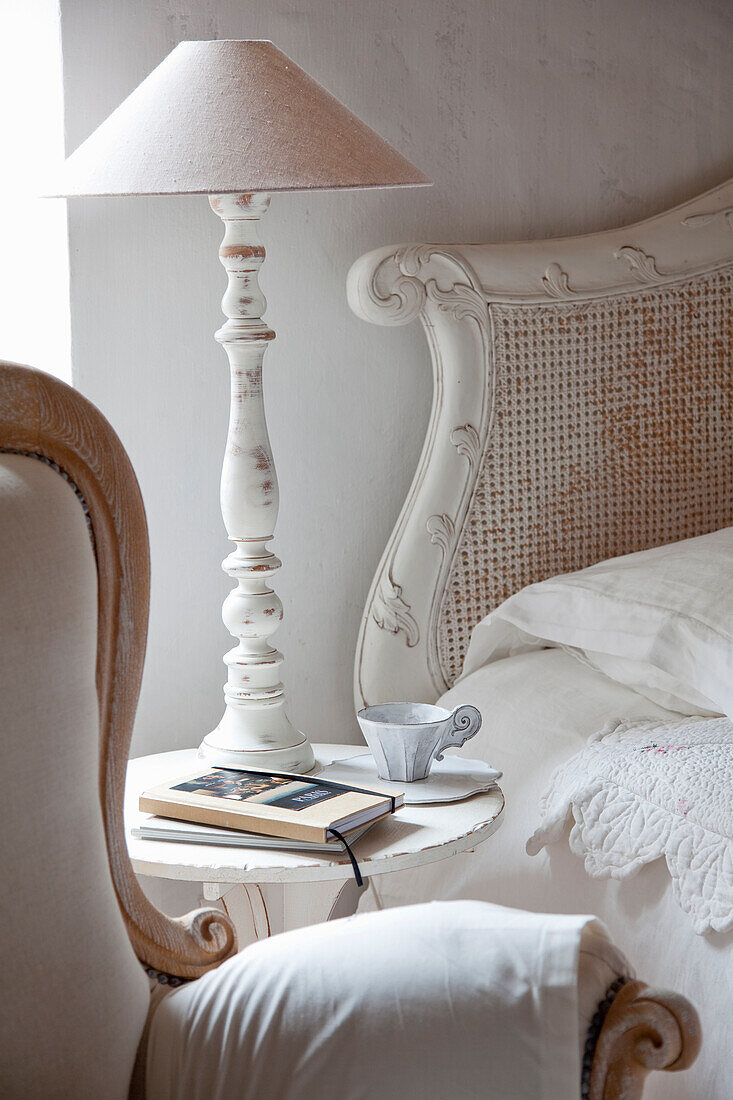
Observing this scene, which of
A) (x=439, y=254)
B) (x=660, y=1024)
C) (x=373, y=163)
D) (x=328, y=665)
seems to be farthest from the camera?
(x=328, y=665)

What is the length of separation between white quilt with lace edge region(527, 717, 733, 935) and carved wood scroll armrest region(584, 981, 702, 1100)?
326mm

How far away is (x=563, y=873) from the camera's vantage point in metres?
1.27

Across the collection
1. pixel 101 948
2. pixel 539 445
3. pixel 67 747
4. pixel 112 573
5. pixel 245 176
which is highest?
pixel 245 176

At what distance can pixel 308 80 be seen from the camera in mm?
1245

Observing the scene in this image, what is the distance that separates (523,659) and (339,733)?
291 millimetres

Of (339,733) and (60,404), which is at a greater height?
(60,404)

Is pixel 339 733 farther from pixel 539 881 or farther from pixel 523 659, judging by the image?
pixel 539 881

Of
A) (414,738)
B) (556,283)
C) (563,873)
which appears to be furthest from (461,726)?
(556,283)

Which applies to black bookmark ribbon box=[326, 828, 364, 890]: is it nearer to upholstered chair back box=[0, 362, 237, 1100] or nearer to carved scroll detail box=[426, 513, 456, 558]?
upholstered chair back box=[0, 362, 237, 1100]

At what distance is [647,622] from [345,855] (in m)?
0.50

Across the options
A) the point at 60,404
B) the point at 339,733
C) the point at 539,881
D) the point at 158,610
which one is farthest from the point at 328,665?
the point at 60,404

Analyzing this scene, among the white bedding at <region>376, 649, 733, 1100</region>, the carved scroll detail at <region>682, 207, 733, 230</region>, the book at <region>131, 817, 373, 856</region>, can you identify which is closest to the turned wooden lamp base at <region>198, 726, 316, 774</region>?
the book at <region>131, 817, 373, 856</region>

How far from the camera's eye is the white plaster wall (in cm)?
151

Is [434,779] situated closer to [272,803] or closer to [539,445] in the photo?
[272,803]
